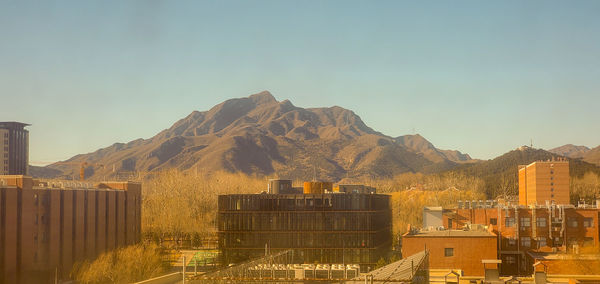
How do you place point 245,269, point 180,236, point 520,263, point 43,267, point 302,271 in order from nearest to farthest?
point 245,269 < point 302,271 < point 43,267 < point 520,263 < point 180,236

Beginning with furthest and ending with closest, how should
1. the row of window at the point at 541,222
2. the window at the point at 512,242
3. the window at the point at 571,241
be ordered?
the row of window at the point at 541,222 → the window at the point at 512,242 → the window at the point at 571,241

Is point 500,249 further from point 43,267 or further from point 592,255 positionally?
point 43,267

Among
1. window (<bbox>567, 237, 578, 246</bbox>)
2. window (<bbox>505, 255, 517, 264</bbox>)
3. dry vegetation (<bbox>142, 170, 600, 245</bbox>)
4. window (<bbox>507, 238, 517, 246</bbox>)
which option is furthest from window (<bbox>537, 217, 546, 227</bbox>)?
dry vegetation (<bbox>142, 170, 600, 245</bbox>)

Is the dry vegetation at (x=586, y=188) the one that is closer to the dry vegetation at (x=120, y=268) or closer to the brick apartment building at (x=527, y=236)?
the brick apartment building at (x=527, y=236)

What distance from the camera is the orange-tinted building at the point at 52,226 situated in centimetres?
6359

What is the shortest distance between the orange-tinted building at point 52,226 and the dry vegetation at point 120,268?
6.84 ft

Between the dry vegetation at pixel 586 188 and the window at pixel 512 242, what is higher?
the dry vegetation at pixel 586 188

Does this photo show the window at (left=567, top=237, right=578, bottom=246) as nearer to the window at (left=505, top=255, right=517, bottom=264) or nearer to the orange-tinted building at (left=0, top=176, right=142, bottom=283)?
the window at (left=505, top=255, right=517, bottom=264)

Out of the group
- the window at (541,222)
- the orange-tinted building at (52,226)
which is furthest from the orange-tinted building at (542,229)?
the orange-tinted building at (52,226)

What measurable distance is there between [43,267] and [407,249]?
3571 cm

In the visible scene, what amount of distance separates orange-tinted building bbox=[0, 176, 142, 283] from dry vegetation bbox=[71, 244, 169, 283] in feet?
6.84

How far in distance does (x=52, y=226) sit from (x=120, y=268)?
802cm

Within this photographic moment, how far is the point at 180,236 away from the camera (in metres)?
121

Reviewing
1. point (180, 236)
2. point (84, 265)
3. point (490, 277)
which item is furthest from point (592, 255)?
point (180, 236)
